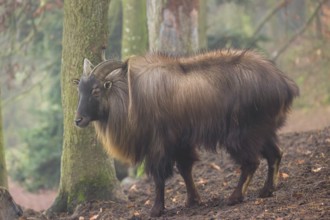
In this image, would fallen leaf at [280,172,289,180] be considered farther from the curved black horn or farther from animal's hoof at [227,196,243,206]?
the curved black horn

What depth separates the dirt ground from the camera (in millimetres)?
7309

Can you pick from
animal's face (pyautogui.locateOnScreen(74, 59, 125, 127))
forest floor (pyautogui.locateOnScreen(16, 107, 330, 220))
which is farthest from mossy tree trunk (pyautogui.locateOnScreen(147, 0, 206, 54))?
animal's face (pyautogui.locateOnScreen(74, 59, 125, 127))

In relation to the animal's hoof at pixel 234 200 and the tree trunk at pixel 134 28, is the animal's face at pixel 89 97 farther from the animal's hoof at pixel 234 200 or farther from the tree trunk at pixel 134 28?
the tree trunk at pixel 134 28

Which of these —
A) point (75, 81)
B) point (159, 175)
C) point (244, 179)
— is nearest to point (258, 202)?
point (244, 179)

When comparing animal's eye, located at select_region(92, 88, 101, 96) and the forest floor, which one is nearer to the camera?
the forest floor

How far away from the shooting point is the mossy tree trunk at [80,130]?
9609 mm

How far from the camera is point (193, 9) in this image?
1259cm

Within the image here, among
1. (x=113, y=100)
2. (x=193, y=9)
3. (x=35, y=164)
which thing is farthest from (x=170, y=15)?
(x=35, y=164)

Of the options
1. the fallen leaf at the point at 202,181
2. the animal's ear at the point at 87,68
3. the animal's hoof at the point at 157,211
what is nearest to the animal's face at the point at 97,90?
the animal's ear at the point at 87,68

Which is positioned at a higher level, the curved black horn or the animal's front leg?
the curved black horn

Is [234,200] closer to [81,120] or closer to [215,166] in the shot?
[81,120]

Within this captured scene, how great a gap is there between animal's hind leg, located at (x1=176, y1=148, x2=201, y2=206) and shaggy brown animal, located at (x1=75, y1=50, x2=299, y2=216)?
0.19 m

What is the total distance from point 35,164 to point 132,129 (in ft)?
36.1

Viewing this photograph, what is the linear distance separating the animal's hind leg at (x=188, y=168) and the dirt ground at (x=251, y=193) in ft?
0.44
